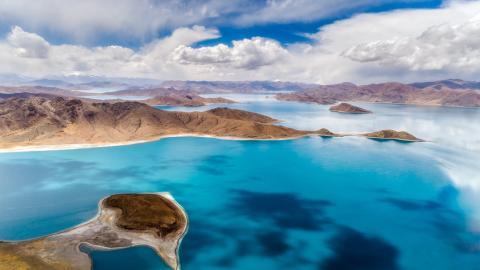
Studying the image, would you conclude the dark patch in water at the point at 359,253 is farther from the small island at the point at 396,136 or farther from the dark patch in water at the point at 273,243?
the small island at the point at 396,136

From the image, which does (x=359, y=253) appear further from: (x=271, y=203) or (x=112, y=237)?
(x=112, y=237)

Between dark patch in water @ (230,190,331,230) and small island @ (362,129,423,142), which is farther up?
small island @ (362,129,423,142)

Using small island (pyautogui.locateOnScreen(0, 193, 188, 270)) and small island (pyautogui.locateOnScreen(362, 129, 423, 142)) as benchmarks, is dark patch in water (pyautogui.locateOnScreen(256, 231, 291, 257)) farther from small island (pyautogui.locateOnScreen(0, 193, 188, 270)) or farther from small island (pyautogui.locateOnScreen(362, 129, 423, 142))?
small island (pyautogui.locateOnScreen(362, 129, 423, 142))

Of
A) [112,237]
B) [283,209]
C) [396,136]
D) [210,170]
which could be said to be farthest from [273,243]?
[396,136]

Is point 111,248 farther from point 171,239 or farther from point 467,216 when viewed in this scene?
point 467,216

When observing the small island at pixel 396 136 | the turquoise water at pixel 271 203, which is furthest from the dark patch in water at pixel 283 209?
the small island at pixel 396 136

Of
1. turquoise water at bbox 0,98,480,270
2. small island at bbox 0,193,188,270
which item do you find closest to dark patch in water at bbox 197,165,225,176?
turquoise water at bbox 0,98,480,270
